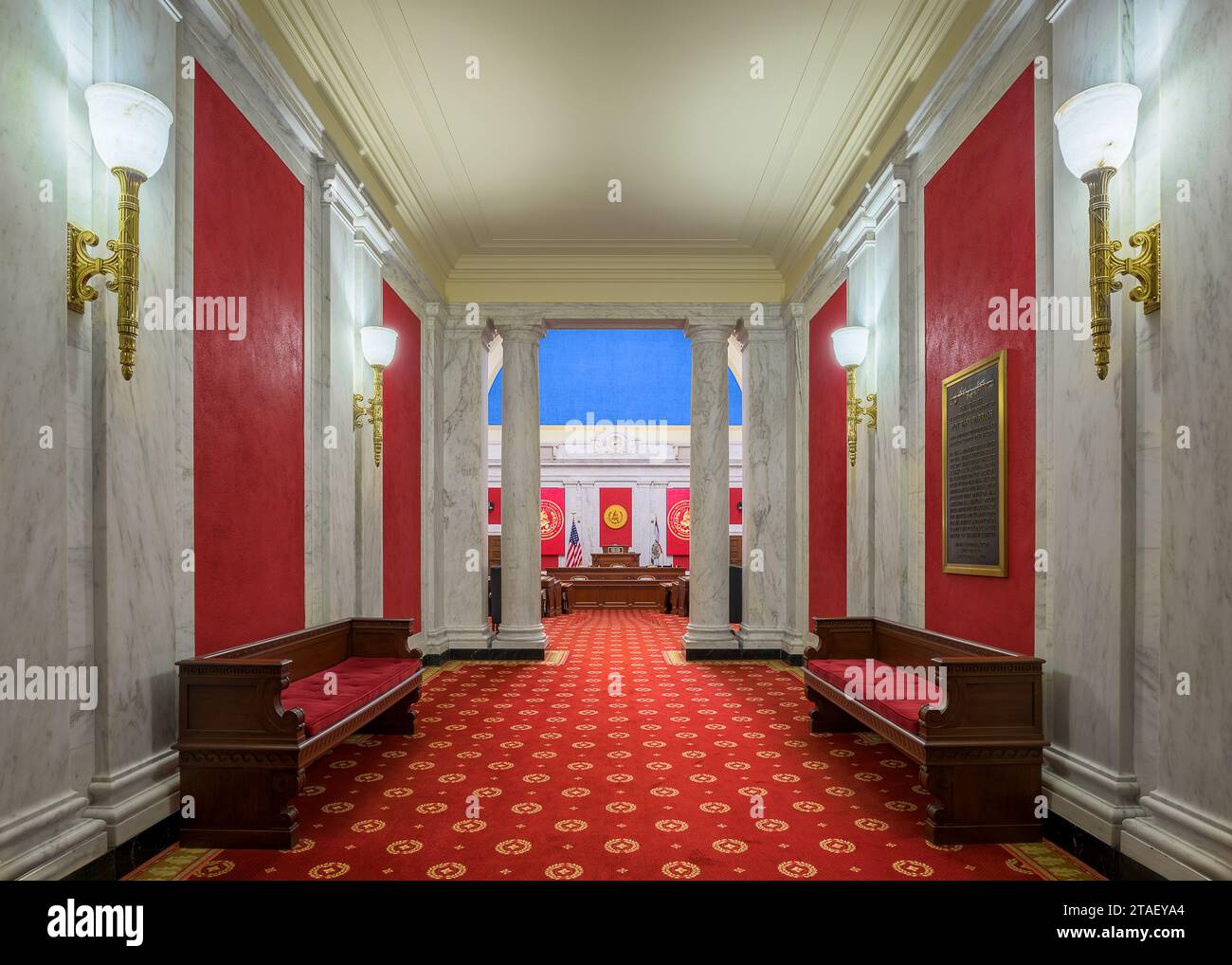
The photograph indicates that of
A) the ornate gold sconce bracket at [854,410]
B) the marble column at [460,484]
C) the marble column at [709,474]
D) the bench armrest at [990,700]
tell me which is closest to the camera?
the bench armrest at [990,700]

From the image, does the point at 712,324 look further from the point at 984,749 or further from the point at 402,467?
the point at 984,749

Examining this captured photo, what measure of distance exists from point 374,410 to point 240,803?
3.67m

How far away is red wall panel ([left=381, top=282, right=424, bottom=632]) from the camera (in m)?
7.54

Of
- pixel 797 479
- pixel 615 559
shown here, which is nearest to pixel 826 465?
pixel 797 479

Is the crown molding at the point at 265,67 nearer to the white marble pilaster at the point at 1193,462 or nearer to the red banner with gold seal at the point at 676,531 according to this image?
the white marble pilaster at the point at 1193,462

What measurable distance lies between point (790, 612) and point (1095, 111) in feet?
23.1

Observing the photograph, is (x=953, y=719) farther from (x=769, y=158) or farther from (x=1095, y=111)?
→ (x=769, y=158)

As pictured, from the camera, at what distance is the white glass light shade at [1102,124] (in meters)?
3.02

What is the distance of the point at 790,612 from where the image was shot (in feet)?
30.9

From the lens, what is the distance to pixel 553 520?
20.1 meters

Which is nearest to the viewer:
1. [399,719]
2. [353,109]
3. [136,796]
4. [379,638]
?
[136,796]

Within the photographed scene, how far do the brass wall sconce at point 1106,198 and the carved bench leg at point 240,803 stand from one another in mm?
3955

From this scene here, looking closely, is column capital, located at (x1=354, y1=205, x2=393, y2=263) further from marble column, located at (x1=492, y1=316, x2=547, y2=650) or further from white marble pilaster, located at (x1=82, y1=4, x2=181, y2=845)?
white marble pilaster, located at (x1=82, y1=4, x2=181, y2=845)

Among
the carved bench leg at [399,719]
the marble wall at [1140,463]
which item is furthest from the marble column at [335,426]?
the marble wall at [1140,463]
